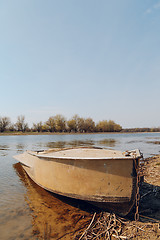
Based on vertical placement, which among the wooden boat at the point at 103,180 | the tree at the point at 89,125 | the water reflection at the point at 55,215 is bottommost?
the water reflection at the point at 55,215

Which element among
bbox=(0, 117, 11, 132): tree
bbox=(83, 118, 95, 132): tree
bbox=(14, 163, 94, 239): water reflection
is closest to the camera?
bbox=(14, 163, 94, 239): water reflection

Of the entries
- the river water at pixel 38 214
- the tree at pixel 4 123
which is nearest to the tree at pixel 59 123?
the tree at pixel 4 123

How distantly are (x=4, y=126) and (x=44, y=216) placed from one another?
226 feet

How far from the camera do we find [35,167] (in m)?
4.54

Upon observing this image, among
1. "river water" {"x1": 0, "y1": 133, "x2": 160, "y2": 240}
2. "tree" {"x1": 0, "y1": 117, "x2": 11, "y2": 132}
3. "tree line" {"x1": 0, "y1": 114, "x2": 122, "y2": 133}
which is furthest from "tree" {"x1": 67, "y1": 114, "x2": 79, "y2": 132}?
"river water" {"x1": 0, "y1": 133, "x2": 160, "y2": 240}

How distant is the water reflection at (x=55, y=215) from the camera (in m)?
2.72

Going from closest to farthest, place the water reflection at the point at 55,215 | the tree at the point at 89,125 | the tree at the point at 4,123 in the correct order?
the water reflection at the point at 55,215 → the tree at the point at 4,123 → the tree at the point at 89,125

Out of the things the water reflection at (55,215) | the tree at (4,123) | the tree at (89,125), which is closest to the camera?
the water reflection at (55,215)

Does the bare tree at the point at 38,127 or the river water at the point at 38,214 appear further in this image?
the bare tree at the point at 38,127

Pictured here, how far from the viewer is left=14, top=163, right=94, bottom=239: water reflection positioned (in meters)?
2.72

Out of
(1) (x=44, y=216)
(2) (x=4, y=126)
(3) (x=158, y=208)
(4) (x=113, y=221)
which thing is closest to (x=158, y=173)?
(3) (x=158, y=208)

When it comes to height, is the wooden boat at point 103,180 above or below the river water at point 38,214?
above

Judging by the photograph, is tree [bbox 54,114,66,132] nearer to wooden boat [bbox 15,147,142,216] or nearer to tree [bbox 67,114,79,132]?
tree [bbox 67,114,79,132]

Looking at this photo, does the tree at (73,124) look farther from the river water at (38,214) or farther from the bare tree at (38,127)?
the river water at (38,214)
